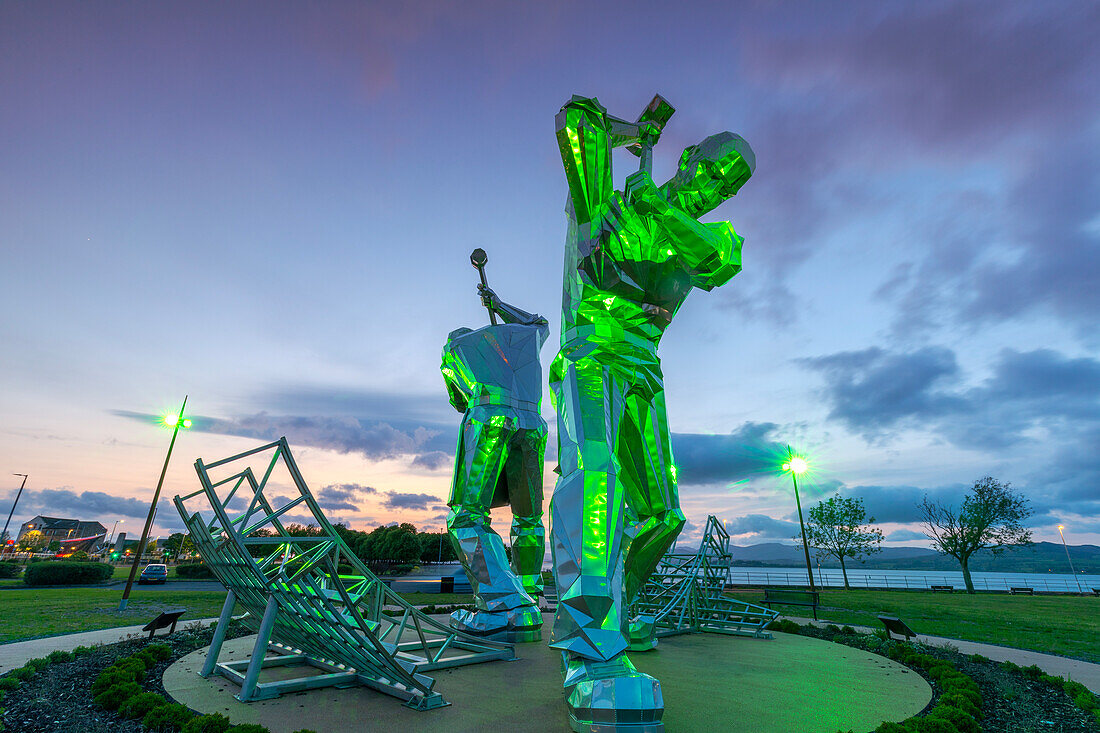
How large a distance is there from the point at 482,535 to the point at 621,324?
5.53m

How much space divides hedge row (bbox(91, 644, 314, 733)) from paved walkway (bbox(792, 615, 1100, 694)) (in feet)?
34.1

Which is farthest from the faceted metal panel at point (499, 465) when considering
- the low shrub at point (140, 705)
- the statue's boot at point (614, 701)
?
the statue's boot at point (614, 701)

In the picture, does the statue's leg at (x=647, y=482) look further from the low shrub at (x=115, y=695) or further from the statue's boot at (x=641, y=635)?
the low shrub at (x=115, y=695)

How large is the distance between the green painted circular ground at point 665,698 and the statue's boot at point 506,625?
2.06ft

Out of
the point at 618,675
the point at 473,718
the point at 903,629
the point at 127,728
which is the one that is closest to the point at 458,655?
the point at 473,718

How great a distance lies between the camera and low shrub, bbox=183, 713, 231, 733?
452 cm

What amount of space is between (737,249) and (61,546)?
109382mm

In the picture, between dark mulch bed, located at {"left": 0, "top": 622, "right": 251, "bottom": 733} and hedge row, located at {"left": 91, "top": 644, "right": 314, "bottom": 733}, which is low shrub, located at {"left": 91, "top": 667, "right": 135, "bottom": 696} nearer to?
hedge row, located at {"left": 91, "top": 644, "right": 314, "bottom": 733}

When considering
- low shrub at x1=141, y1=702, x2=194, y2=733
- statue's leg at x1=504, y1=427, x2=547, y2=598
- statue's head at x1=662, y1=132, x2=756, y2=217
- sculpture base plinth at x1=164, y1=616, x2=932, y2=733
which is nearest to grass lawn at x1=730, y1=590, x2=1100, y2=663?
sculpture base plinth at x1=164, y1=616, x2=932, y2=733

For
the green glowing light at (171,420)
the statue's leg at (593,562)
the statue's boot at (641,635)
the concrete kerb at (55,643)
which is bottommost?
the concrete kerb at (55,643)

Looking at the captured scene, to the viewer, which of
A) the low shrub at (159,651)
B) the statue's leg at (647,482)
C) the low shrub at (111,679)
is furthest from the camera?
the low shrub at (159,651)

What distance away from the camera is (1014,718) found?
5.95 metres

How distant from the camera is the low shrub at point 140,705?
5.23 metres

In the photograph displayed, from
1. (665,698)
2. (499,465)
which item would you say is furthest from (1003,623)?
(499,465)
